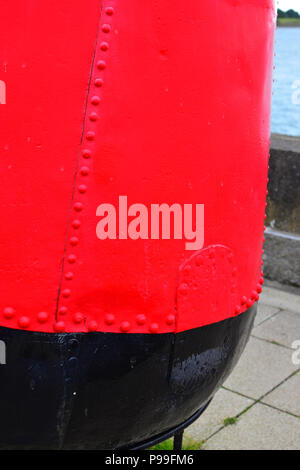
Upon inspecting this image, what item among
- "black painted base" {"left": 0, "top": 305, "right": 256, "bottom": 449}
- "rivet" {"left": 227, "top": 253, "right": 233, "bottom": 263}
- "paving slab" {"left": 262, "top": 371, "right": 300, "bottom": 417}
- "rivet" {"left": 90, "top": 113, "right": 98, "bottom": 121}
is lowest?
"paving slab" {"left": 262, "top": 371, "right": 300, "bottom": 417}

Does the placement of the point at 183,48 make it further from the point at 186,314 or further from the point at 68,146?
the point at 186,314

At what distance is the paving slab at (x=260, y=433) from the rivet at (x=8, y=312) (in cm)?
239

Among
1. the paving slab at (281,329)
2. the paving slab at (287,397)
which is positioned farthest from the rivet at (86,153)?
the paving slab at (281,329)

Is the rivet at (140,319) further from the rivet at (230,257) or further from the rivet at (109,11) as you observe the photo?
the rivet at (109,11)

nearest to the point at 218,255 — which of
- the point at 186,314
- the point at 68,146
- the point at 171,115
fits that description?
the point at 186,314

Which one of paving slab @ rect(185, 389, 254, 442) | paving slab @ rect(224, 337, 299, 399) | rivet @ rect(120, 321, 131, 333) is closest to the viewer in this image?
rivet @ rect(120, 321, 131, 333)

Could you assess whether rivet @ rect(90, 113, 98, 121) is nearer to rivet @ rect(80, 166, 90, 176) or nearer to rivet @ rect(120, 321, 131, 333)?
rivet @ rect(80, 166, 90, 176)

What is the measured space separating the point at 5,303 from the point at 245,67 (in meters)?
1.20

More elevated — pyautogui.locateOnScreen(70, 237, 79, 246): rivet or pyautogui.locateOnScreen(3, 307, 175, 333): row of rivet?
pyautogui.locateOnScreen(70, 237, 79, 246): rivet

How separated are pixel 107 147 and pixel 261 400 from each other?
316 centimetres

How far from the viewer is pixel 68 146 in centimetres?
182

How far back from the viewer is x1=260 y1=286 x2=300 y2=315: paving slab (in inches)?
238

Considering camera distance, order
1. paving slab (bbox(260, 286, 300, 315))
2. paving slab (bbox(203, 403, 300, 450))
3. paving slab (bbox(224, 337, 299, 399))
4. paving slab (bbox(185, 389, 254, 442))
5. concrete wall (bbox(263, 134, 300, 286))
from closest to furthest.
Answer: paving slab (bbox(203, 403, 300, 450)) < paving slab (bbox(185, 389, 254, 442)) < paving slab (bbox(224, 337, 299, 399)) < paving slab (bbox(260, 286, 300, 315)) < concrete wall (bbox(263, 134, 300, 286))

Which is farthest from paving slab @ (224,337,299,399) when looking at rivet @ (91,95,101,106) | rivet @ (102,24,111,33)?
rivet @ (102,24,111,33)
